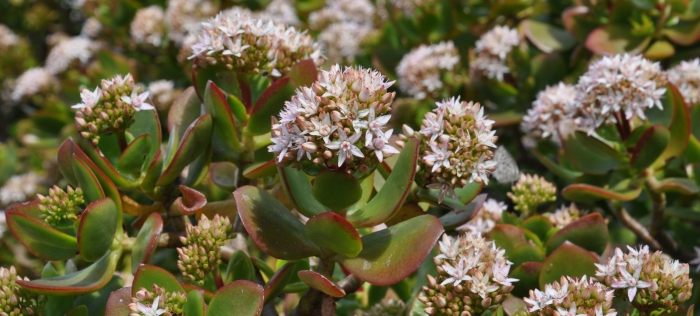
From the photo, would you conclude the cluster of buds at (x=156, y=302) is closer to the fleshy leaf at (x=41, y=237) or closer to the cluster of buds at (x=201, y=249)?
the cluster of buds at (x=201, y=249)

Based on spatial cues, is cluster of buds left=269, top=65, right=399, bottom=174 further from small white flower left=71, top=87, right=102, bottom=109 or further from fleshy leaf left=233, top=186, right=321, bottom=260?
small white flower left=71, top=87, right=102, bottom=109

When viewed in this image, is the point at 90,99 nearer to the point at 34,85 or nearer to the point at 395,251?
the point at 395,251

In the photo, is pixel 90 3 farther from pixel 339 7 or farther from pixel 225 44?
pixel 225 44

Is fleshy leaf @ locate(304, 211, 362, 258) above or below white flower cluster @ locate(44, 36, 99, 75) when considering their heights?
above

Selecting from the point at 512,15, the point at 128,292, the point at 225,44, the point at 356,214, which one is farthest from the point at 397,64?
the point at 128,292

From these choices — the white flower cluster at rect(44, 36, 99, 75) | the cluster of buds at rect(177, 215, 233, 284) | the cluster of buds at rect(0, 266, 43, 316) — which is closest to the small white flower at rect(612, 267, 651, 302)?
the cluster of buds at rect(177, 215, 233, 284)

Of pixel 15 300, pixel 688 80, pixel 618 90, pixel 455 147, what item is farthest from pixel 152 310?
pixel 688 80
